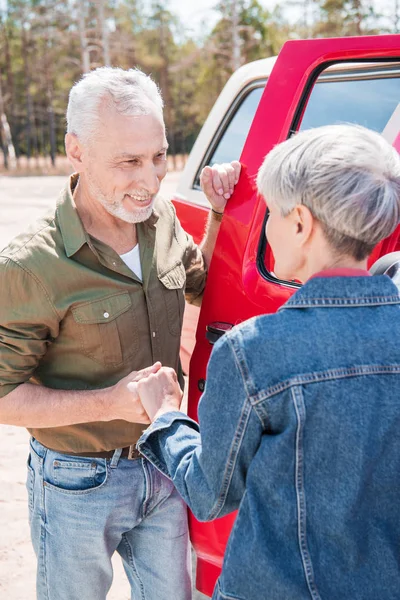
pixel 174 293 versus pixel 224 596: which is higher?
pixel 174 293

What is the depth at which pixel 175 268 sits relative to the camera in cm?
207

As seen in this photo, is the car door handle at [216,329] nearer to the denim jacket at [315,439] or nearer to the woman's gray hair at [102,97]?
the woman's gray hair at [102,97]

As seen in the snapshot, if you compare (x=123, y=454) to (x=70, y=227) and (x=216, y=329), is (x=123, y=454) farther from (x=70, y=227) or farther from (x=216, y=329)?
(x=70, y=227)

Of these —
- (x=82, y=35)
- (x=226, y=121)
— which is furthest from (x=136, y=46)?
(x=226, y=121)

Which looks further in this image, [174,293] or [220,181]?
[220,181]

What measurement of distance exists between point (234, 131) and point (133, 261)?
7.18 feet

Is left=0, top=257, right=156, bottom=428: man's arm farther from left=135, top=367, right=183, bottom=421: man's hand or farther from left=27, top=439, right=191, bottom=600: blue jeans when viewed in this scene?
left=27, top=439, right=191, bottom=600: blue jeans

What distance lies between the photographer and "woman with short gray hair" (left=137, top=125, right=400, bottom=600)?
118cm

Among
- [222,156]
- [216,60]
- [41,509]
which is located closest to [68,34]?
[216,60]

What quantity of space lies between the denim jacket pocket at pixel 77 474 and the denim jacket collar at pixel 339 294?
922 mm

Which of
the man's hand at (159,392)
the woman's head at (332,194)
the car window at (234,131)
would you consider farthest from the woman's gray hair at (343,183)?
the car window at (234,131)

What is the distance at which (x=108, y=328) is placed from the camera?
1862mm

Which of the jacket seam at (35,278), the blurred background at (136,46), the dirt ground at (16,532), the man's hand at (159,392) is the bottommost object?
the blurred background at (136,46)

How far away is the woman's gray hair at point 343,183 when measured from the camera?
47.3 inches
